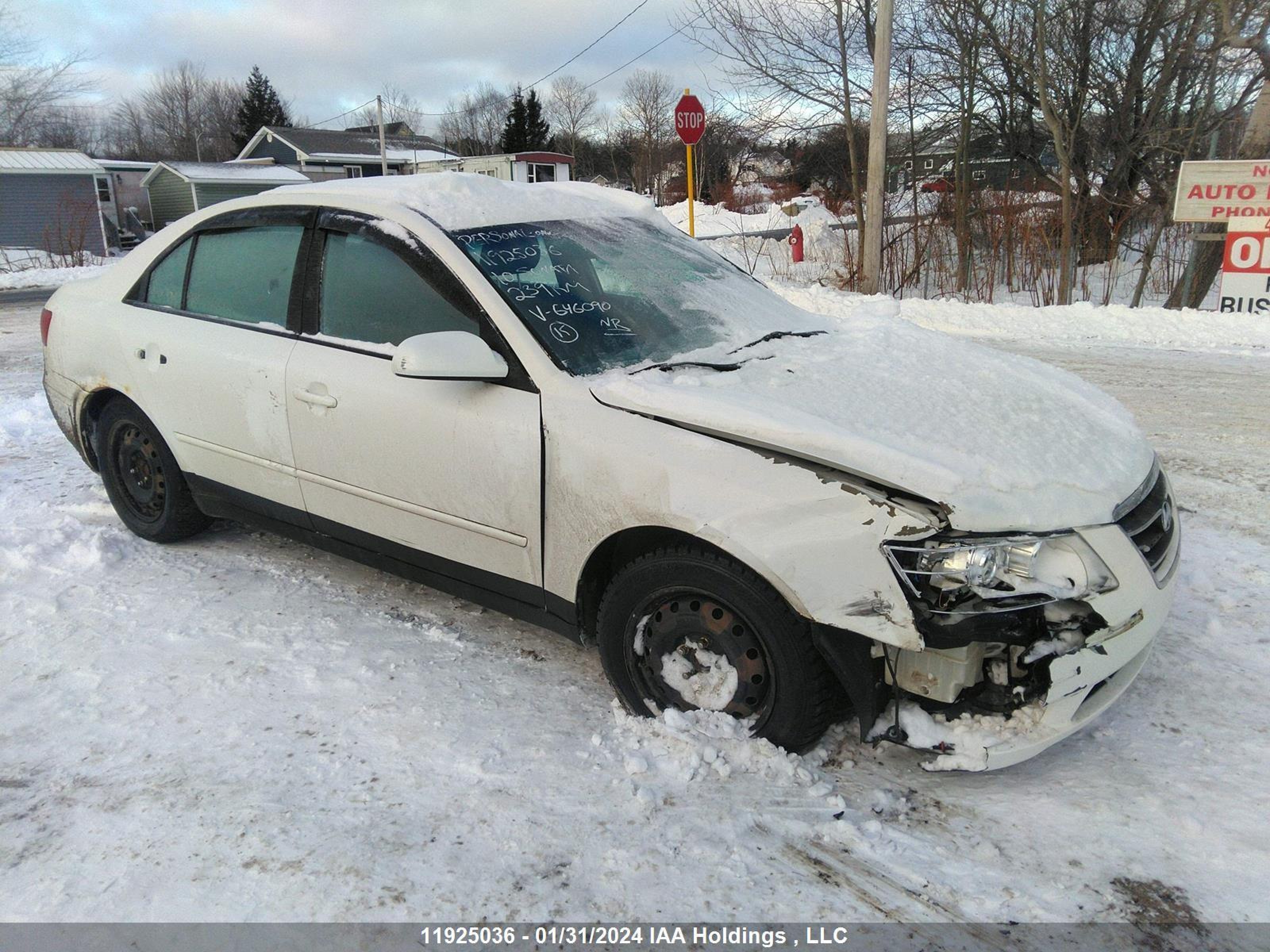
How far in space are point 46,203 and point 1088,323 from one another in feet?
104

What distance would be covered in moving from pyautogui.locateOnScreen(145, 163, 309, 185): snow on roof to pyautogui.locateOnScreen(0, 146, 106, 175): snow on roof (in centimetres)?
620

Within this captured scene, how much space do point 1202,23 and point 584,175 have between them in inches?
1917

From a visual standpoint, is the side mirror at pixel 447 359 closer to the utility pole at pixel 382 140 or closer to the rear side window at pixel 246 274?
the rear side window at pixel 246 274

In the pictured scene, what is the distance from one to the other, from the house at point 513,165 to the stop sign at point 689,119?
2630cm

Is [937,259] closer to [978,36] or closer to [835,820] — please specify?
[978,36]

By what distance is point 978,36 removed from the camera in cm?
1352

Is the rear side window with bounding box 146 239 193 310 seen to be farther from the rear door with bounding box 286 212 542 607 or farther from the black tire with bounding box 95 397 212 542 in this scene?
the rear door with bounding box 286 212 542 607

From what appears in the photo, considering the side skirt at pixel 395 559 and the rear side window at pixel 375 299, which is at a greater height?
the rear side window at pixel 375 299

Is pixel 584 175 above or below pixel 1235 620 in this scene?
above

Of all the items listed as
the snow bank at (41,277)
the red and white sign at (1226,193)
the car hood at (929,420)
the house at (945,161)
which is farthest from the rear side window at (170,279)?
the snow bank at (41,277)

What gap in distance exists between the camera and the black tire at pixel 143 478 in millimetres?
4207

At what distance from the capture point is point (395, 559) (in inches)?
135

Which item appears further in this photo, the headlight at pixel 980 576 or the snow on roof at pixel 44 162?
the snow on roof at pixel 44 162

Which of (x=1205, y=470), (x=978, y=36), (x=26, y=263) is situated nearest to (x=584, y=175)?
(x=26, y=263)
